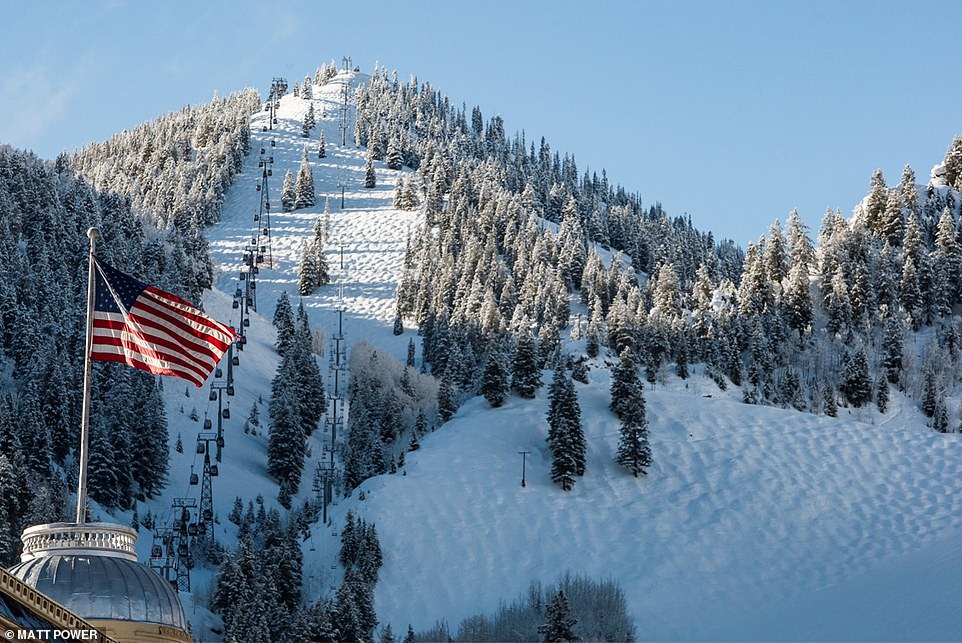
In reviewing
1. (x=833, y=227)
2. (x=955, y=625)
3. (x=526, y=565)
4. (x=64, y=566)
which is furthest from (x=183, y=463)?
(x=64, y=566)

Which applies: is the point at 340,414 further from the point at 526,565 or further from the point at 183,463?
the point at 526,565

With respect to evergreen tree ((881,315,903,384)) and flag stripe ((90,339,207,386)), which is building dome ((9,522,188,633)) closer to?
flag stripe ((90,339,207,386))

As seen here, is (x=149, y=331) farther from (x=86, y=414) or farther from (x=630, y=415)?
(x=630, y=415)

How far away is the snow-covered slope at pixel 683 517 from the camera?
95938mm

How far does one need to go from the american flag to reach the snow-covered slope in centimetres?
5427

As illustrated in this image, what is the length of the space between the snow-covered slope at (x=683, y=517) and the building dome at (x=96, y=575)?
57247mm

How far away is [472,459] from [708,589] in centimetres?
2408

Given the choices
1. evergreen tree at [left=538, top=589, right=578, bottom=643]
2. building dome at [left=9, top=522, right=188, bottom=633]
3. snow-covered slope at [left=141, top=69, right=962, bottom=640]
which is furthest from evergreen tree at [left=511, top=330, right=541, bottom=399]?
building dome at [left=9, top=522, right=188, bottom=633]

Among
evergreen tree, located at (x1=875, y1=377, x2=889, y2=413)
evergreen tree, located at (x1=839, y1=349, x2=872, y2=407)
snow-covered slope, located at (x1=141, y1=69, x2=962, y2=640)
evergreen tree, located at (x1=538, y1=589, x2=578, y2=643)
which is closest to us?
evergreen tree, located at (x1=538, y1=589, x2=578, y2=643)

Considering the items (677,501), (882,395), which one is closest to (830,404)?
(882,395)

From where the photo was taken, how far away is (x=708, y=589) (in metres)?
99.0

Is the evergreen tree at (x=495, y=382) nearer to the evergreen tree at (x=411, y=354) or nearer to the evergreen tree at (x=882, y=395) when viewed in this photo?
the evergreen tree at (x=882, y=395)

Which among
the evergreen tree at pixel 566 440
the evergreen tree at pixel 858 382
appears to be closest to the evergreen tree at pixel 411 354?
the evergreen tree at pixel 566 440

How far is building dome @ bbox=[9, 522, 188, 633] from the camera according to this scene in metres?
28.7
